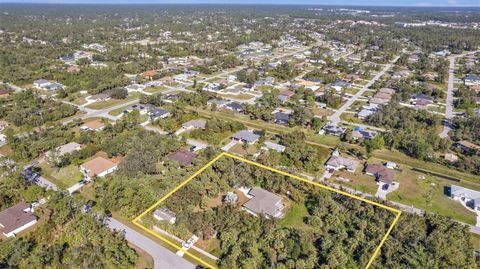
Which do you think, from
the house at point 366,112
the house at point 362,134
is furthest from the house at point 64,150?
the house at point 366,112

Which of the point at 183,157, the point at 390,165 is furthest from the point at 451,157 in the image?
the point at 183,157

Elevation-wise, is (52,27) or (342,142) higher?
(52,27)

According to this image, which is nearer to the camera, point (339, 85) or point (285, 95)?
point (285, 95)

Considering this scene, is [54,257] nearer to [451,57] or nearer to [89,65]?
Result: [89,65]

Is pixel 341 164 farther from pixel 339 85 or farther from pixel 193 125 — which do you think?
pixel 339 85

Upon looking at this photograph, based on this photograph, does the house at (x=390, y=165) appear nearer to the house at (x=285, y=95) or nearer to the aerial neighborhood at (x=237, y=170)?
the aerial neighborhood at (x=237, y=170)

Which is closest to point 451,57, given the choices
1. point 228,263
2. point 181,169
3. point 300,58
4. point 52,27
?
point 300,58

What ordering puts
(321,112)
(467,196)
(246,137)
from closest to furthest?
(467,196) < (246,137) < (321,112)
